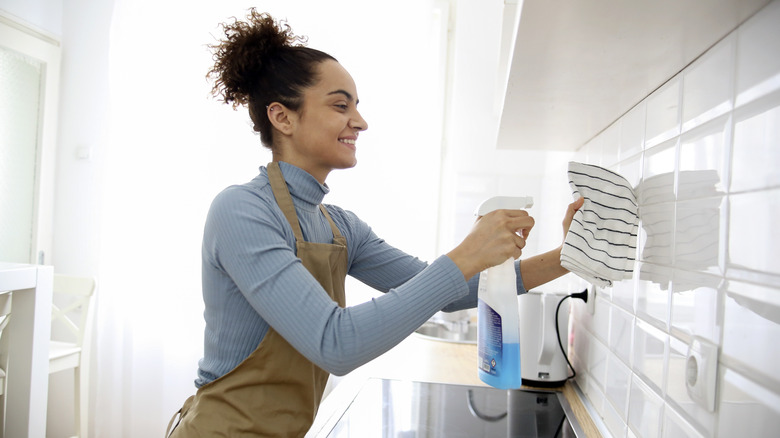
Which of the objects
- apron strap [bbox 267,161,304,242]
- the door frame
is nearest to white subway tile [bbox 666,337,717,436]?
apron strap [bbox 267,161,304,242]

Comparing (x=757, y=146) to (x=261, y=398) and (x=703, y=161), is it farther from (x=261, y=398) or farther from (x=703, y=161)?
(x=261, y=398)

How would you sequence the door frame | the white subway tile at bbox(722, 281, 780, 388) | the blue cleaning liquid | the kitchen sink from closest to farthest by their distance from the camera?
the white subway tile at bbox(722, 281, 780, 388), the blue cleaning liquid, the kitchen sink, the door frame

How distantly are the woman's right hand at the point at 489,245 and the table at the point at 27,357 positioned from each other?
177 centimetres

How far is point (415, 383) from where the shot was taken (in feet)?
4.17

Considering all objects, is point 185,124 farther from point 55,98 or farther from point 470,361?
point 470,361

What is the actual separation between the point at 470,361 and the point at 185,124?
1725 millimetres

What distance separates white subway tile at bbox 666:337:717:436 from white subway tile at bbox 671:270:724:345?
0.08 feet

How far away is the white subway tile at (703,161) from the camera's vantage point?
0.55 meters

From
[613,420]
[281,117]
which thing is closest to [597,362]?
[613,420]

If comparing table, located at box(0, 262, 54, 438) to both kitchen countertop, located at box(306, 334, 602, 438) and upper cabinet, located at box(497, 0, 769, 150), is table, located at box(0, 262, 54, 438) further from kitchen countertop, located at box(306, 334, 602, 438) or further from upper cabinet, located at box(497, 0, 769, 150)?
upper cabinet, located at box(497, 0, 769, 150)

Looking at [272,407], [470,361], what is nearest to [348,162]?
[272,407]

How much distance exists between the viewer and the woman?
2.19 ft

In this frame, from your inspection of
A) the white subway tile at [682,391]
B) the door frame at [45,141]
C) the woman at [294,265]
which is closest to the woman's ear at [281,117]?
the woman at [294,265]

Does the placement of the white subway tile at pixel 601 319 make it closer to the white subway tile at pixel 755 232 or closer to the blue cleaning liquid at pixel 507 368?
the blue cleaning liquid at pixel 507 368
